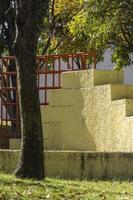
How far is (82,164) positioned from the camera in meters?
13.1

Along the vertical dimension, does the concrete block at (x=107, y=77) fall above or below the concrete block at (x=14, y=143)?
above

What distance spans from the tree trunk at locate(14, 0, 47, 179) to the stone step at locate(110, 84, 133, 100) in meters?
3.06

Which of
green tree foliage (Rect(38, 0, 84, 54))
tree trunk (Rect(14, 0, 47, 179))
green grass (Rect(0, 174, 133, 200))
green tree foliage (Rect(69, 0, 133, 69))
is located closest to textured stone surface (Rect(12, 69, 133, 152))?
green grass (Rect(0, 174, 133, 200))

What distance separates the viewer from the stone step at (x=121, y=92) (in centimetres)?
1410

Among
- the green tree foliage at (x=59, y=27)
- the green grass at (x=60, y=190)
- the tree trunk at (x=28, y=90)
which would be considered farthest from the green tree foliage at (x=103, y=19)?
the green grass at (x=60, y=190)

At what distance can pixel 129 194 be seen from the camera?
10.5 m

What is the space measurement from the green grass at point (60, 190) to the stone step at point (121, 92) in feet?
9.09

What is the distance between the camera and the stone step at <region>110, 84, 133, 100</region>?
46.3 feet

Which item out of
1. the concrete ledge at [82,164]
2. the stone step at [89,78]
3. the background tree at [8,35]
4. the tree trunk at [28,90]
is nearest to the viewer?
the tree trunk at [28,90]

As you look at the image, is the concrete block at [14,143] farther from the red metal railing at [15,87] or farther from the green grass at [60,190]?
the green grass at [60,190]

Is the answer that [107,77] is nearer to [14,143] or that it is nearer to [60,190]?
[14,143]

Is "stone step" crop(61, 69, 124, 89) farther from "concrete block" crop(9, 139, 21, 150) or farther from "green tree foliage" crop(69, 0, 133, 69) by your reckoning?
"green tree foliage" crop(69, 0, 133, 69)

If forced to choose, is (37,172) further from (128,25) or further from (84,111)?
(128,25)

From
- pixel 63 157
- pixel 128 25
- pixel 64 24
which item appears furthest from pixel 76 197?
pixel 64 24
